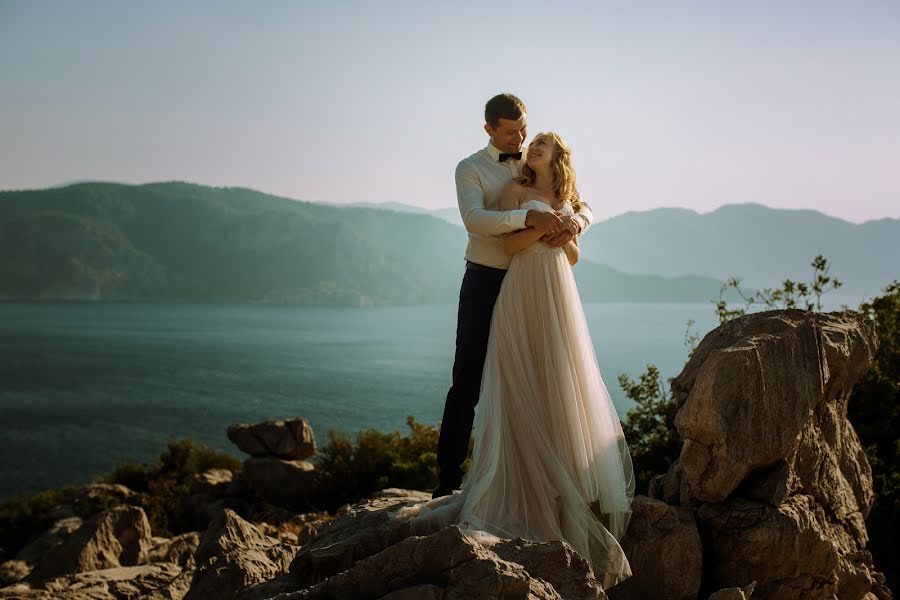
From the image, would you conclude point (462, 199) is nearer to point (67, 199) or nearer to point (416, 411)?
point (416, 411)

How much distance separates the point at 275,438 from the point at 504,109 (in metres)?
10.7

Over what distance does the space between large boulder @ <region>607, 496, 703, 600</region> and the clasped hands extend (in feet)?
5.95

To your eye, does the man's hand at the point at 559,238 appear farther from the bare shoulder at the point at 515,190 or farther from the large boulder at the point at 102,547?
the large boulder at the point at 102,547

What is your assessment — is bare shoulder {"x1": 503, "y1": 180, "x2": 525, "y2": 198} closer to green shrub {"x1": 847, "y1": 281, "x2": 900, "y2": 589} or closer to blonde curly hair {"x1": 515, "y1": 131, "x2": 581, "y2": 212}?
blonde curly hair {"x1": 515, "y1": 131, "x2": 581, "y2": 212}

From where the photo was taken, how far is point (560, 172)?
4758 mm

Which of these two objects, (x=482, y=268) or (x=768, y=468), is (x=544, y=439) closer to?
(x=482, y=268)

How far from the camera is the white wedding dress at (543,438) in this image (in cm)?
418

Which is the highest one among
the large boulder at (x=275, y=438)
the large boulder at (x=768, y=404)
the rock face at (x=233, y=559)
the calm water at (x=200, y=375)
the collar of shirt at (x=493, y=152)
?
the collar of shirt at (x=493, y=152)

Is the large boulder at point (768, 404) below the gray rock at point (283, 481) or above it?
above

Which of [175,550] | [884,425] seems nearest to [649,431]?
[884,425]

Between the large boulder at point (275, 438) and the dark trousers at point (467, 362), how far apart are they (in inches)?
360

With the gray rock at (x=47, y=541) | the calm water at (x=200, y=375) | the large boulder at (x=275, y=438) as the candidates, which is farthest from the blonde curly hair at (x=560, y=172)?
the calm water at (x=200, y=375)

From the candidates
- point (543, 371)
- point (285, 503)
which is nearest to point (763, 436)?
point (543, 371)

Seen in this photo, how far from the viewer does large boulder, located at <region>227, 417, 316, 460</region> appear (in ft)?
45.4
